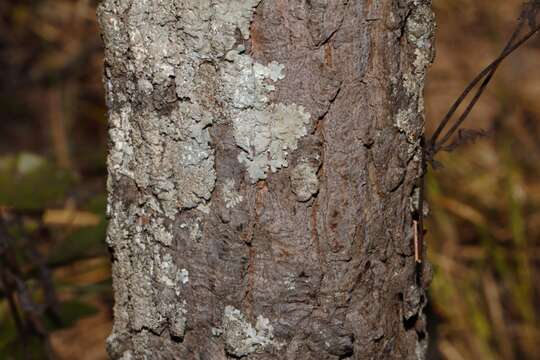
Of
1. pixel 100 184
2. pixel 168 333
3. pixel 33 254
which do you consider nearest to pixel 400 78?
pixel 168 333

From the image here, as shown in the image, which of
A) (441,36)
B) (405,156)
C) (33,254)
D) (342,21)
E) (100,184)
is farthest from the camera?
(441,36)

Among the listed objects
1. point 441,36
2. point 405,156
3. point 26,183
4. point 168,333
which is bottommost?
point 168,333

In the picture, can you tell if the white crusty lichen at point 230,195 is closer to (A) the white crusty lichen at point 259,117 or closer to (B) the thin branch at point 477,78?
(A) the white crusty lichen at point 259,117

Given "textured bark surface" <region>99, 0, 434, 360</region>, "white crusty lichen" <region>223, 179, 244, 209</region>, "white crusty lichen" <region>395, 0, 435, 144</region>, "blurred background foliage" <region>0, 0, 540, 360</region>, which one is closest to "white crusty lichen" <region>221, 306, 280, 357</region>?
"textured bark surface" <region>99, 0, 434, 360</region>

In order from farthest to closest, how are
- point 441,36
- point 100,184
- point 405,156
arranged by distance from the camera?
point 441,36 < point 100,184 < point 405,156

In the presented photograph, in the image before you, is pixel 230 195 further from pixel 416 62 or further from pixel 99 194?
pixel 99 194

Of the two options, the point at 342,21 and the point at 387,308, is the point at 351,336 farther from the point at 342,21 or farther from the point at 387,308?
the point at 342,21

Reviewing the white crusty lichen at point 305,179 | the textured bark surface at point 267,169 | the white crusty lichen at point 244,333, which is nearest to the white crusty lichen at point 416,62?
the textured bark surface at point 267,169
